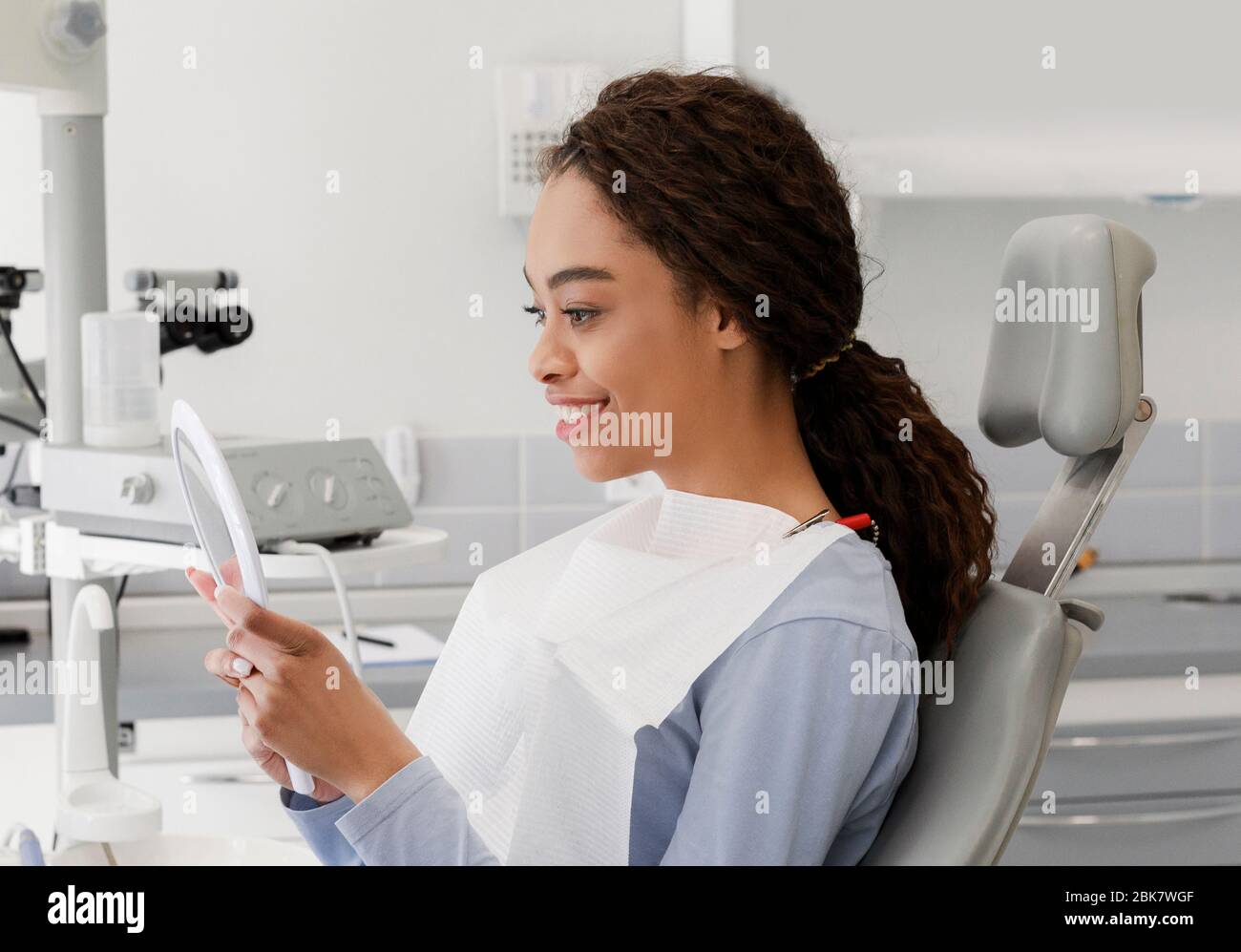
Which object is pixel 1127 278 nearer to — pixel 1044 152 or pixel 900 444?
pixel 900 444

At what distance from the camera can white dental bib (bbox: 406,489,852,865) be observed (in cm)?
101

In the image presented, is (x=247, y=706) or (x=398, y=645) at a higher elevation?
(x=247, y=706)

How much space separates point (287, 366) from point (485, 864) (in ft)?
5.84

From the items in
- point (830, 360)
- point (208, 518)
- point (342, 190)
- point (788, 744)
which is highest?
point (342, 190)

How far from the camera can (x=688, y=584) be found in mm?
1070

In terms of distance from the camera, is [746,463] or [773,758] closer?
[773,758]

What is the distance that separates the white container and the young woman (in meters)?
0.61

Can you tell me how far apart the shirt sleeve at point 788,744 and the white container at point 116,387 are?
0.90m

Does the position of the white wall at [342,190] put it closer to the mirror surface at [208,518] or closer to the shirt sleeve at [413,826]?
the mirror surface at [208,518]

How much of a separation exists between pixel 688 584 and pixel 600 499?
5.41ft

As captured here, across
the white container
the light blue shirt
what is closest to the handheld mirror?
the light blue shirt

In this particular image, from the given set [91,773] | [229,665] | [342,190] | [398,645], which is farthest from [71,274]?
[342,190]

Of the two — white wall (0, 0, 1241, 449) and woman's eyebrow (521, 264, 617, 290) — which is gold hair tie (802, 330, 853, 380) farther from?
white wall (0, 0, 1241, 449)

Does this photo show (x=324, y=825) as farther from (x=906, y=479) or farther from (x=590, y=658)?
(x=906, y=479)
